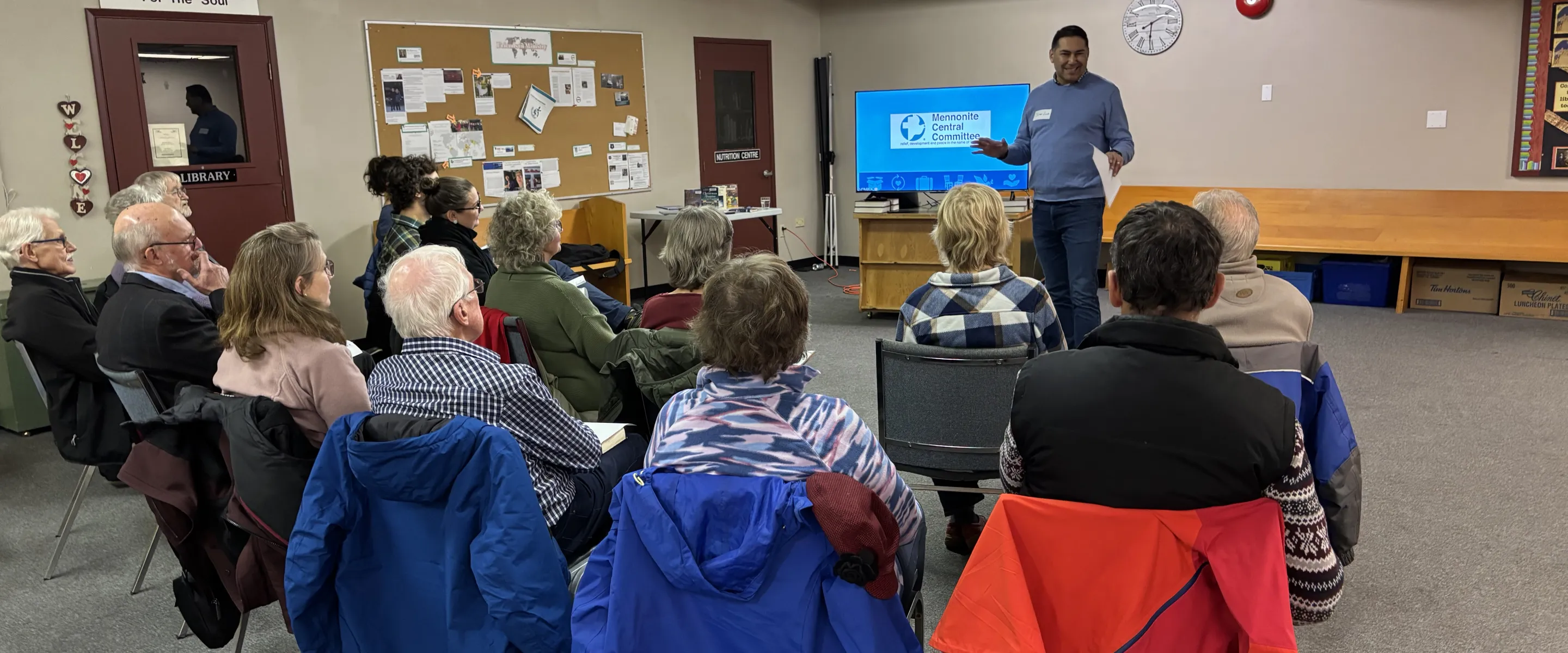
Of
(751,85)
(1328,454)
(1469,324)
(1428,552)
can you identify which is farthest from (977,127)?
(1328,454)

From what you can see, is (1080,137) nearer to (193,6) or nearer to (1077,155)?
(1077,155)

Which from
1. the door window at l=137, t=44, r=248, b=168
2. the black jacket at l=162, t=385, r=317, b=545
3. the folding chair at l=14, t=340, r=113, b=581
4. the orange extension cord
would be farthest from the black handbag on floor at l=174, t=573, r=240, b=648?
the orange extension cord

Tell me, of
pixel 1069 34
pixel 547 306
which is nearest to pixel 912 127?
pixel 1069 34

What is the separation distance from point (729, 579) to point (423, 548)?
65 cm

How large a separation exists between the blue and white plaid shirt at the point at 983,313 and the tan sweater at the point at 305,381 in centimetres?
138

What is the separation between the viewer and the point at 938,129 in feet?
23.1

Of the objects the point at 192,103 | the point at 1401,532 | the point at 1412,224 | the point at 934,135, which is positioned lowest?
the point at 1401,532

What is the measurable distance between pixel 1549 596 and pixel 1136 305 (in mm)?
1923

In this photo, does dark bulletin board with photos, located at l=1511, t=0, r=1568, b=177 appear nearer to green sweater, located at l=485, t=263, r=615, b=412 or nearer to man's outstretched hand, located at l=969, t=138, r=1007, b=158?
man's outstretched hand, located at l=969, t=138, r=1007, b=158

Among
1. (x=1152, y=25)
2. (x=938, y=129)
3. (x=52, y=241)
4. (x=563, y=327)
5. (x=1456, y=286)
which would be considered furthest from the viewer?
(x=1152, y=25)

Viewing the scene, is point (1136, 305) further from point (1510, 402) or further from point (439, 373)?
point (1510, 402)

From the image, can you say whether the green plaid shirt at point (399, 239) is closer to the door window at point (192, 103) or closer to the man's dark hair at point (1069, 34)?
the door window at point (192, 103)

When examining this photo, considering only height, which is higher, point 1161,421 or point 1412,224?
point 1161,421

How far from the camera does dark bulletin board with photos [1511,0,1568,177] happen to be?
6309mm
